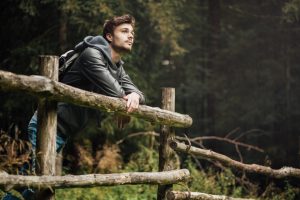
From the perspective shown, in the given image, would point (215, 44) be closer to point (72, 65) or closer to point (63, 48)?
point (63, 48)

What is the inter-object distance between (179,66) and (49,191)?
15.0m

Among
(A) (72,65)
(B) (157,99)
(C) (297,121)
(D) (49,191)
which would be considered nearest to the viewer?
(D) (49,191)

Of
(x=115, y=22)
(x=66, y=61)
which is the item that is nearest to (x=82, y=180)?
(x=66, y=61)

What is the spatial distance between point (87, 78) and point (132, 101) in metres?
0.49

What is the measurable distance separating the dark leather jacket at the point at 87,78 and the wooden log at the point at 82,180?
2.25 feet

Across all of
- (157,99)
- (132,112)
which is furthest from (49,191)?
(157,99)

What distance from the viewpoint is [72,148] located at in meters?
12.0

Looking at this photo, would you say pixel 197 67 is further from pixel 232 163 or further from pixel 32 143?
pixel 32 143

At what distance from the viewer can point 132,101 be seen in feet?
15.2

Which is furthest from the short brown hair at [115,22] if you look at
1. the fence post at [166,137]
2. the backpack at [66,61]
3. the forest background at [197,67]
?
the forest background at [197,67]

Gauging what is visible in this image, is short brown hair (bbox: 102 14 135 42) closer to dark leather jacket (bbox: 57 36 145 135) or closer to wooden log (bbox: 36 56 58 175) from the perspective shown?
dark leather jacket (bbox: 57 36 145 135)

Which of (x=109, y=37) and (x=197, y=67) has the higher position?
(x=197, y=67)

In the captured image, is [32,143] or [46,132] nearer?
[46,132]

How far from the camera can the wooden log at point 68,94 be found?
3.40 metres
